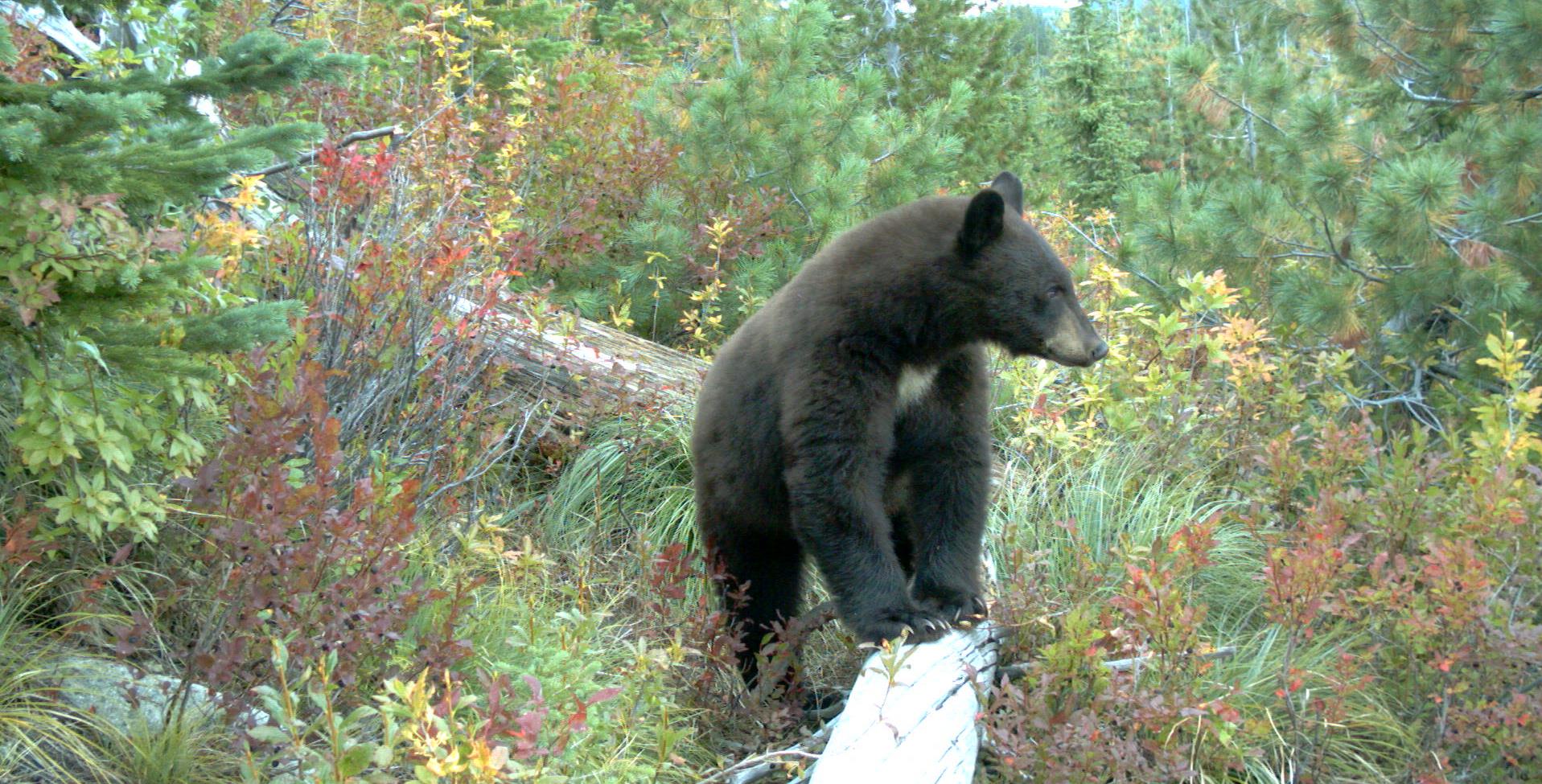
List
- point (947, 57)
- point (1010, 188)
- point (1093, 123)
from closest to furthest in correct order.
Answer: point (1010, 188) → point (947, 57) → point (1093, 123)

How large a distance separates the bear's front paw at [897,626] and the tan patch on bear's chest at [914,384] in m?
0.71

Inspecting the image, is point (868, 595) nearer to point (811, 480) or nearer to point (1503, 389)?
point (811, 480)

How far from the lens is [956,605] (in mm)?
4262

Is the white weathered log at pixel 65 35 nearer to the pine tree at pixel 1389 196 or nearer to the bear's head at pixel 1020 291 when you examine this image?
the bear's head at pixel 1020 291

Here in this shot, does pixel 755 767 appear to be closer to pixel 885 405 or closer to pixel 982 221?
pixel 885 405

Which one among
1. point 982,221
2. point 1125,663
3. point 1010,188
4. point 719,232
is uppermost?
point 982,221

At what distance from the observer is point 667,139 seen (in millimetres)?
9008

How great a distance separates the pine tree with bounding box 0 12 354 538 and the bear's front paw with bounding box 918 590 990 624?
7.34ft

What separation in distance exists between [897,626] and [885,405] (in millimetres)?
722

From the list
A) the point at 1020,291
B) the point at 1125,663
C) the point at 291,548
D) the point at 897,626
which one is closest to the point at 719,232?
the point at 1020,291

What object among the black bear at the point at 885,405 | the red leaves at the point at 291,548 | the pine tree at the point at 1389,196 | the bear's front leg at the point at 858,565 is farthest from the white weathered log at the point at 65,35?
the pine tree at the point at 1389,196

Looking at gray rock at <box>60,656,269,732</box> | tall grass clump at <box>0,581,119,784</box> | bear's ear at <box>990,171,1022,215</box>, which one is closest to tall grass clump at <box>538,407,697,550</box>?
bear's ear at <box>990,171,1022,215</box>

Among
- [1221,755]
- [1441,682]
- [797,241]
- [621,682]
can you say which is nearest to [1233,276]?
[797,241]

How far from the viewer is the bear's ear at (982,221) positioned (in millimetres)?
4258
